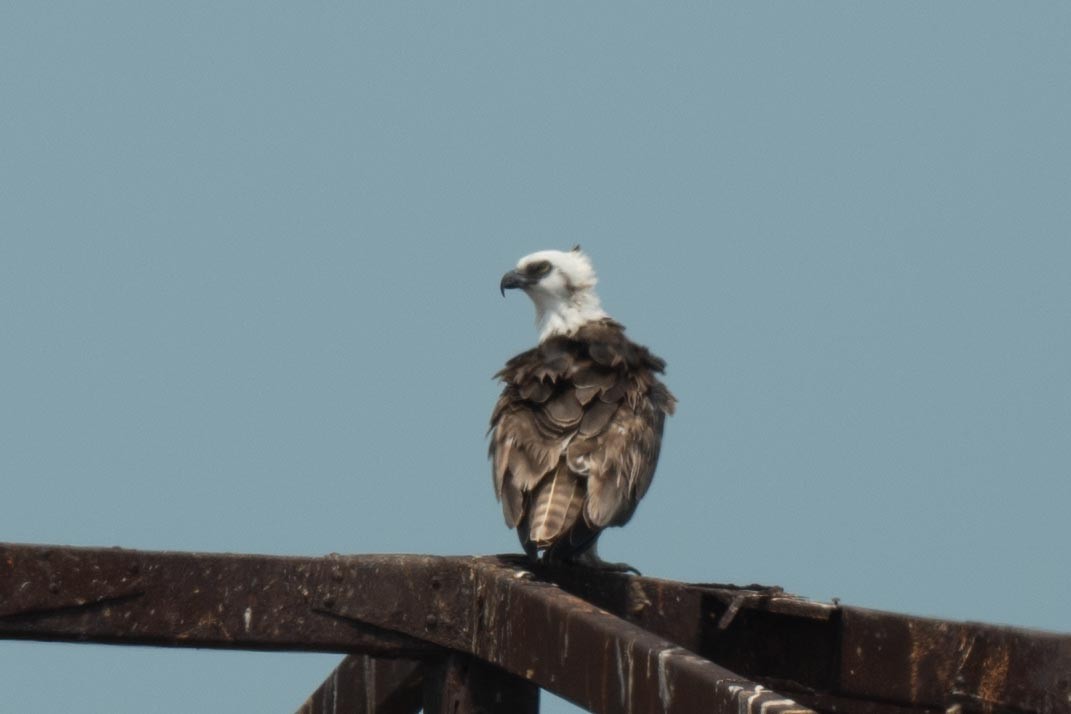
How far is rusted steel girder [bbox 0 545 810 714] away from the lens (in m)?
5.13

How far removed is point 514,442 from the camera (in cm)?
752

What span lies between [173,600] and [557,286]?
4.50 m

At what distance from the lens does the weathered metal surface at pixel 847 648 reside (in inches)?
192

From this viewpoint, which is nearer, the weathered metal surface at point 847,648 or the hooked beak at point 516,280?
the weathered metal surface at point 847,648

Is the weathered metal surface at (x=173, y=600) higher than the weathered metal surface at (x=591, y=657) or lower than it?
higher

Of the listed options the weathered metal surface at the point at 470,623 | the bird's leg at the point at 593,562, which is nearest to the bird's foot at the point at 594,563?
the bird's leg at the point at 593,562

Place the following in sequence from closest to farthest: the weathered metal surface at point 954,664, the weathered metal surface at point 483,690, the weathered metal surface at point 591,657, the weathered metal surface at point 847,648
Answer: the weathered metal surface at point 591,657, the weathered metal surface at point 954,664, the weathered metal surface at point 847,648, the weathered metal surface at point 483,690

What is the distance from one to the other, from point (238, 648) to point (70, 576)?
47 cm

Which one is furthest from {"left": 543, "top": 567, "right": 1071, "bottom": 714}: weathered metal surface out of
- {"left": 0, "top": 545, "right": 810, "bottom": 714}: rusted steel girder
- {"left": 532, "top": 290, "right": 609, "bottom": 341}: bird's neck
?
{"left": 532, "top": 290, "right": 609, "bottom": 341}: bird's neck

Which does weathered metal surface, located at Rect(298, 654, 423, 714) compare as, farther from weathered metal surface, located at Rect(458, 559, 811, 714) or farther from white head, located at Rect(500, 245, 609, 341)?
white head, located at Rect(500, 245, 609, 341)

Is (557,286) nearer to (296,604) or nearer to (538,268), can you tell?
(538,268)

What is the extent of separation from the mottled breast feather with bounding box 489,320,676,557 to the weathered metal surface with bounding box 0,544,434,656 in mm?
1735

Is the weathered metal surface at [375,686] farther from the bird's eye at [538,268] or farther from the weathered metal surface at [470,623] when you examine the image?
the bird's eye at [538,268]

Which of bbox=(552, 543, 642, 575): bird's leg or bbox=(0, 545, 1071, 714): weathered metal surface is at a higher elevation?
bbox=(552, 543, 642, 575): bird's leg
